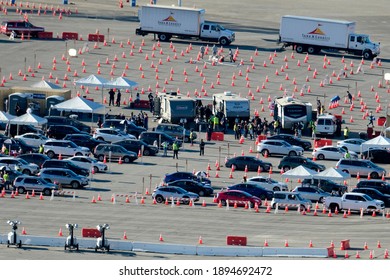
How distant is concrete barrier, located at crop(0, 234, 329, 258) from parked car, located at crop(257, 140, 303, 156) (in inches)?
1019

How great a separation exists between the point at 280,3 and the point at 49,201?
251 ft

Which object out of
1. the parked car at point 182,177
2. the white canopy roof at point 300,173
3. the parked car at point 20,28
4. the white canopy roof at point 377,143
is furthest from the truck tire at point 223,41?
the white canopy roof at point 300,173

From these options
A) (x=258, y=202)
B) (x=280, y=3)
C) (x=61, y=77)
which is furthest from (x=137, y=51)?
(x=258, y=202)

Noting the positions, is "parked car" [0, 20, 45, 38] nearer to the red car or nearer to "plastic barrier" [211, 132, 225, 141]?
"plastic barrier" [211, 132, 225, 141]

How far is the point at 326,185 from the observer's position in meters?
91.3

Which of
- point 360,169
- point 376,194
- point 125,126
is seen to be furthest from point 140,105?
point 376,194

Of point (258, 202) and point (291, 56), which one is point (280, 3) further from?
point (258, 202)

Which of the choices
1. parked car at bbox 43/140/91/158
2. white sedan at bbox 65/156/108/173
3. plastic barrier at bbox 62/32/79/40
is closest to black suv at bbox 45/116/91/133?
parked car at bbox 43/140/91/158

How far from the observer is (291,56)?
13125 centimetres

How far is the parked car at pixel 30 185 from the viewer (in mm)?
88562

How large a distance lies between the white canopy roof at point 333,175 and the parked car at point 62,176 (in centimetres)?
1280

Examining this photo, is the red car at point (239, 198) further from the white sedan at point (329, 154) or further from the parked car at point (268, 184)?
the white sedan at point (329, 154)

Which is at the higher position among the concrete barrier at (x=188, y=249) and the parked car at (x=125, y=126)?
the parked car at (x=125, y=126)

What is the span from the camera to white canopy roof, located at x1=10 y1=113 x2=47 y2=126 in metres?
102
